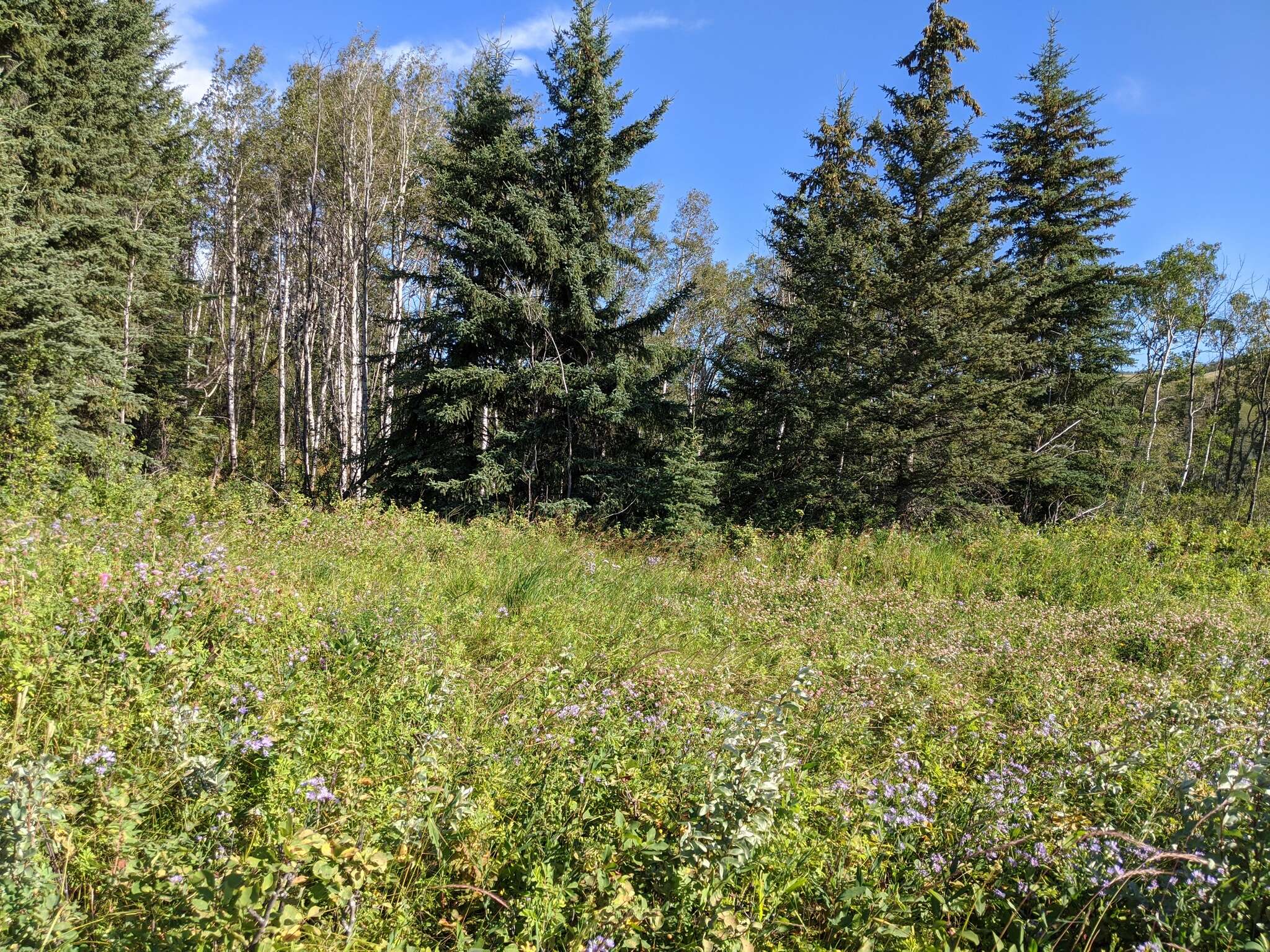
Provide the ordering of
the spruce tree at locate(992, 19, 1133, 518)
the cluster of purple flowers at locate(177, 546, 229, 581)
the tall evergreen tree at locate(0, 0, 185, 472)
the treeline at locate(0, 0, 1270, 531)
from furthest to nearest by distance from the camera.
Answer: the spruce tree at locate(992, 19, 1133, 518)
the treeline at locate(0, 0, 1270, 531)
the tall evergreen tree at locate(0, 0, 185, 472)
the cluster of purple flowers at locate(177, 546, 229, 581)

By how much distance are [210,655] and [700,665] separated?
3.16 metres

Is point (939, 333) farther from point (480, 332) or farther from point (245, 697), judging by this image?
point (245, 697)

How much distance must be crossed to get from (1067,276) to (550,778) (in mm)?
19366

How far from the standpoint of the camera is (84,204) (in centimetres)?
1148

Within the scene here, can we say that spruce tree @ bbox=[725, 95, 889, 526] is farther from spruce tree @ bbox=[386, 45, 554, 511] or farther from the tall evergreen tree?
the tall evergreen tree

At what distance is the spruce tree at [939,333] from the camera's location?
1198 cm

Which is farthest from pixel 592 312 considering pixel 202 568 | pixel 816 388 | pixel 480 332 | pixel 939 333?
pixel 202 568

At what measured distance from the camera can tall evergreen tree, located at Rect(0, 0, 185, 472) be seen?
9.20 meters

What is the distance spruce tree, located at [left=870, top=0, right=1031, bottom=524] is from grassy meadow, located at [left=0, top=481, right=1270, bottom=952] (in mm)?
7508

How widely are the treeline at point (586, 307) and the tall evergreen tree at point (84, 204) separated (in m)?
0.07

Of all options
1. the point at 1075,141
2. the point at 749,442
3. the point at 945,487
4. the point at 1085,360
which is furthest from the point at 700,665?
the point at 1075,141

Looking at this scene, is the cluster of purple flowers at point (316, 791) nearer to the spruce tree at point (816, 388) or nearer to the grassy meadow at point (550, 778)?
the grassy meadow at point (550, 778)

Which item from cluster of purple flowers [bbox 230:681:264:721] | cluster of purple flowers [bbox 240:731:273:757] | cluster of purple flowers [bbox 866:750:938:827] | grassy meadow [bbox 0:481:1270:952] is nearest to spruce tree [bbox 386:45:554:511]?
grassy meadow [bbox 0:481:1270:952]

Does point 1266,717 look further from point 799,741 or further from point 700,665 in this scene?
point 700,665
